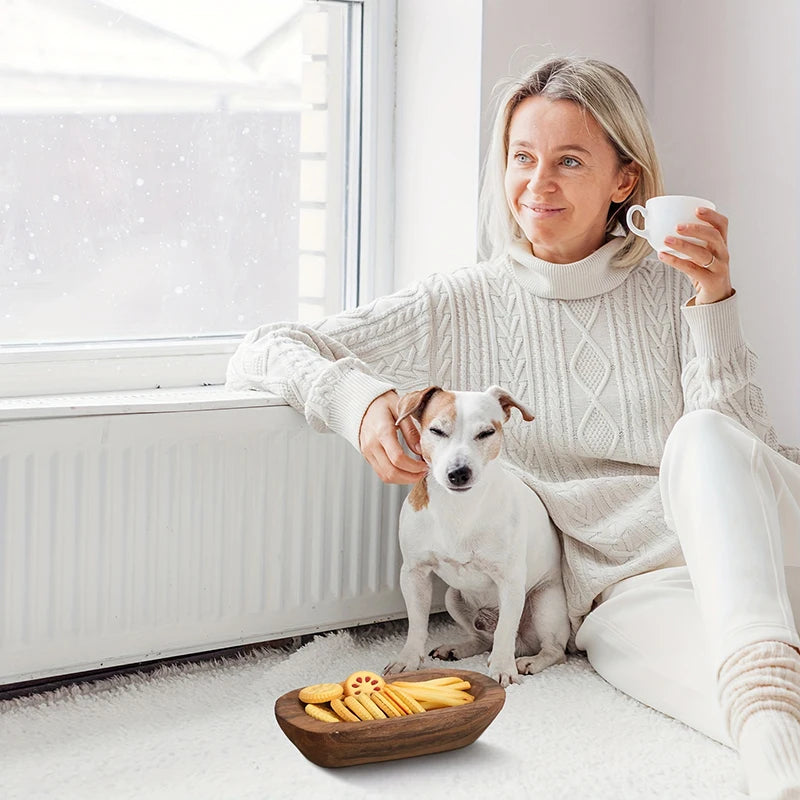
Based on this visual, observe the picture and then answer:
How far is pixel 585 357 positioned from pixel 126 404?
717mm

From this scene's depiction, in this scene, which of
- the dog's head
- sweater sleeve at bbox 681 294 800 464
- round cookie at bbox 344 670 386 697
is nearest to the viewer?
round cookie at bbox 344 670 386 697

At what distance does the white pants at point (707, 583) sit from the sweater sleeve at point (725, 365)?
0.17 meters

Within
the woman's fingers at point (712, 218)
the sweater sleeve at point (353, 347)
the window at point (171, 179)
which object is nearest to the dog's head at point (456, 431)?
the sweater sleeve at point (353, 347)

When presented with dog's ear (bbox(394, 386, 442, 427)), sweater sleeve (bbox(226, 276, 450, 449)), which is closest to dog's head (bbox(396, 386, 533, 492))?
dog's ear (bbox(394, 386, 442, 427))

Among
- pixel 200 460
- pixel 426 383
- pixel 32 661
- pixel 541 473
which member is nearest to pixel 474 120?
pixel 426 383

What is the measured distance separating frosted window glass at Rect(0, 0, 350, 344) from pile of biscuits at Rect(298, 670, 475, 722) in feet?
2.98

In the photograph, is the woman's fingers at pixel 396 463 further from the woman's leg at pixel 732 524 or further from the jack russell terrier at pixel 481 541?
the woman's leg at pixel 732 524

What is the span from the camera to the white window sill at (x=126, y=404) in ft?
4.87

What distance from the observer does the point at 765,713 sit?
3.76 feet

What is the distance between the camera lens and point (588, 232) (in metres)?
1.75

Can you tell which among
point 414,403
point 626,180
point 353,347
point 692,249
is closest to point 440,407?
point 414,403

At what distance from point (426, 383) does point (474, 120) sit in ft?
1.82

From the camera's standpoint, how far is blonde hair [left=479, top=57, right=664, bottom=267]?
1.68m

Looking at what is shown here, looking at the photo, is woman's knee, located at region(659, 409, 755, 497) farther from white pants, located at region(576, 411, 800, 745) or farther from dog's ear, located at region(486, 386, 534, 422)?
dog's ear, located at region(486, 386, 534, 422)
